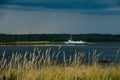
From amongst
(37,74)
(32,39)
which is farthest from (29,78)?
(32,39)

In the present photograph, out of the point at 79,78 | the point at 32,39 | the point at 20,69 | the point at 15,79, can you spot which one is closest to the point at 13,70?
the point at 20,69

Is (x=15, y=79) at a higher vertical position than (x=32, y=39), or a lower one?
higher

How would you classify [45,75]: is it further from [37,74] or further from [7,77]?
[7,77]

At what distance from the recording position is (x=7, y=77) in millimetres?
16484

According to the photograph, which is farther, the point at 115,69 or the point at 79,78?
the point at 115,69

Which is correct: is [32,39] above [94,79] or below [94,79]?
below

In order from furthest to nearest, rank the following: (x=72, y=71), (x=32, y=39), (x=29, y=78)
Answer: (x=32, y=39) < (x=72, y=71) < (x=29, y=78)

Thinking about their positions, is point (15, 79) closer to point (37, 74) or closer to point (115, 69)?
point (37, 74)

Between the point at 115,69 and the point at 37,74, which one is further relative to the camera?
the point at 115,69

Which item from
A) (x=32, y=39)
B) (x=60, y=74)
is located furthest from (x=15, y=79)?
(x=32, y=39)

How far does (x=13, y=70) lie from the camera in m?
18.1

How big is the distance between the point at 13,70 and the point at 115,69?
3876 millimetres

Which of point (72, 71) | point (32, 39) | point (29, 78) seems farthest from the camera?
point (32, 39)

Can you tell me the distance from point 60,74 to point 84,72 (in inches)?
37.2
